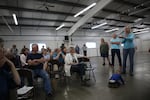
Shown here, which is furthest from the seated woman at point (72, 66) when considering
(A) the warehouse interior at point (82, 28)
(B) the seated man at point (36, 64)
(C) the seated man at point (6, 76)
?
(C) the seated man at point (6, 76)

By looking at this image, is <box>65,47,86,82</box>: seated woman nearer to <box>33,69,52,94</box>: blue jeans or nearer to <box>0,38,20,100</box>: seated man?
<box>33,69,52,94</box>: blue jeans

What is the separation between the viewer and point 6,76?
1231 mm

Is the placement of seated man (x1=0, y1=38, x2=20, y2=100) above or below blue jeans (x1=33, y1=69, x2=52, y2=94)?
above

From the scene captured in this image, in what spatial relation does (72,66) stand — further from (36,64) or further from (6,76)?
(6,76)

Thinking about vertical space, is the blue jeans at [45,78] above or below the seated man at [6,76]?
below

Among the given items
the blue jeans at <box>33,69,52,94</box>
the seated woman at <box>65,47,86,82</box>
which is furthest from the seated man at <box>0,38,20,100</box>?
the seated woman at <box>65,47,86,82</box>

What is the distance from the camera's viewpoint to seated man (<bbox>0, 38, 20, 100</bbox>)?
1172mm

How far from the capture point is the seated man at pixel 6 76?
1.17 meters

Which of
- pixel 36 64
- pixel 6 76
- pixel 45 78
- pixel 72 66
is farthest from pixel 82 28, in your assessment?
pixel 6 76

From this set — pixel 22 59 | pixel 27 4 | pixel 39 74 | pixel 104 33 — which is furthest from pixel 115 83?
pixel 104 33

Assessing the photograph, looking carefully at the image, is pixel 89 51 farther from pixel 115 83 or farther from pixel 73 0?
pixel 115 83

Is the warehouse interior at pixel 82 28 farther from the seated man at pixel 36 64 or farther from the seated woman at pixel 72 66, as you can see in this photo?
the seated man at pixel 36 64

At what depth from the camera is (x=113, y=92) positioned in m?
2.51

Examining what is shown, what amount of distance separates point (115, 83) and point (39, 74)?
1827 mm
